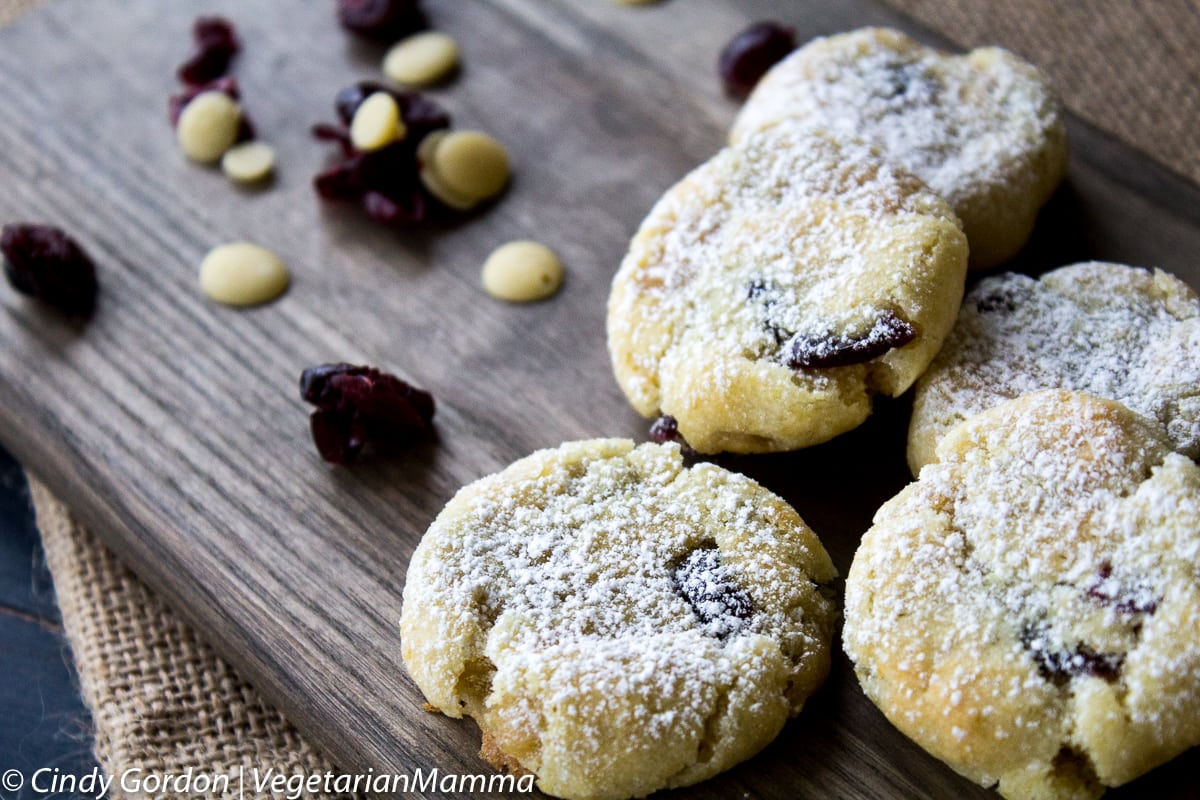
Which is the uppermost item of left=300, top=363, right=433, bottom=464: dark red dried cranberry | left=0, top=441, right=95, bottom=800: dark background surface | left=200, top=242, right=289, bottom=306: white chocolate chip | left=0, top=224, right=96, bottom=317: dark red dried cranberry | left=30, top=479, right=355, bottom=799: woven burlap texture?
left=300, top=363, right=433, bottom=464: dark red dried cranberry

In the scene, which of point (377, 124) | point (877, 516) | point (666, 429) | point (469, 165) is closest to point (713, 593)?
point (877, 516)

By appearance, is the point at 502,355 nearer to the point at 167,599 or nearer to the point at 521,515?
the point at 521,515

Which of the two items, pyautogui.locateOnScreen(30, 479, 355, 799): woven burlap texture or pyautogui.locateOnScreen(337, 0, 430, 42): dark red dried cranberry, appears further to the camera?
pyautogui.locateOnScreen(337, 0, 430, 42): dark red dried cranberry

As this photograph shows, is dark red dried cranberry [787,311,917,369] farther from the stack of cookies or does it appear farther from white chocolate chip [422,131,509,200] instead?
white chocolate chip [422,131,509,200]

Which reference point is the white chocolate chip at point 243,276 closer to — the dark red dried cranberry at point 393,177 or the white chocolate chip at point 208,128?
the dark red dried cranberry at point 393,177

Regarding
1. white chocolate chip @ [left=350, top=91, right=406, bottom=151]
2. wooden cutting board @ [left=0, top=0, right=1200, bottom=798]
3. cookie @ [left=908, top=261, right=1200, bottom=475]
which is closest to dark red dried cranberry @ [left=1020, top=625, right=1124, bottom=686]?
wooden cutting board @ [left=0, top=0, right=1200, bottom=798]

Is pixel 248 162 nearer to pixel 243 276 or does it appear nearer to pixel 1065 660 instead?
pixel 243 276

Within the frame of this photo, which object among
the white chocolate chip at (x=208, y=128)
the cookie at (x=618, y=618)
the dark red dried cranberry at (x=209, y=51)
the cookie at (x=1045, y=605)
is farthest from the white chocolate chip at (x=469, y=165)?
the cookie at (x=1045, y=605)
